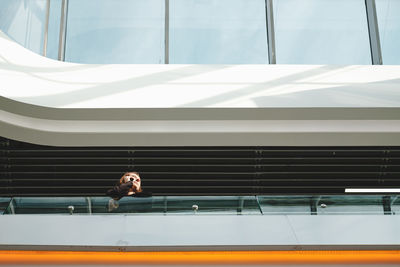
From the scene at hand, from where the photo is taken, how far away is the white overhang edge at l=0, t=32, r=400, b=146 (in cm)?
720

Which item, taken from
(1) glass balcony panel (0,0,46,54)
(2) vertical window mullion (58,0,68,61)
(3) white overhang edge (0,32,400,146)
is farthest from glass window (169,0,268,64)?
(1) glass balcony panel (0,0,46,54)

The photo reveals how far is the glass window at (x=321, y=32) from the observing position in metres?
9.24

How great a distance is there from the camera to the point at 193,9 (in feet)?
31.2

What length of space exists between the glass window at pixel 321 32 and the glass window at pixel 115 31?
2.49 meters

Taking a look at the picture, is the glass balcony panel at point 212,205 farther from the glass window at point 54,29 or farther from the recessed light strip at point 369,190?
the glass window at point 54,29

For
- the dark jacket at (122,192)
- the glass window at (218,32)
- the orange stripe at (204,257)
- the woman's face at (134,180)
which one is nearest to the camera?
the orange stripe at (204,257)

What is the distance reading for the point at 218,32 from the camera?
9250 mm

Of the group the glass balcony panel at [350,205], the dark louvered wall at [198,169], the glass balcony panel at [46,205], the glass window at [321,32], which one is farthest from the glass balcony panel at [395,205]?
the glass window at [321,32]

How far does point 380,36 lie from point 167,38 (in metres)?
4.38

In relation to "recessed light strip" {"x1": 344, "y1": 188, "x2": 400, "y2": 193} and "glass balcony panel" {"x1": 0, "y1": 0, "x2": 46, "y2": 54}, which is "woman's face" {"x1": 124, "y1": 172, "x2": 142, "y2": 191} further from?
"recessed light strip" {"x1": 344, "y1": 188, "x2": 400, "y2": 193}

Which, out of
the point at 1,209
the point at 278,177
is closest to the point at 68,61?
the point at 278,177

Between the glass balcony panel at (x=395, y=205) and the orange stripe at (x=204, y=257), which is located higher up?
the glass balcony panel at (x=395, y=205)

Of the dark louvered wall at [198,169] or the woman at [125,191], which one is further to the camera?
the dark louvered wall at [198,169]

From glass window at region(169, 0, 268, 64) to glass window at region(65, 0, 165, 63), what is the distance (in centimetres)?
35
